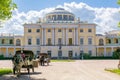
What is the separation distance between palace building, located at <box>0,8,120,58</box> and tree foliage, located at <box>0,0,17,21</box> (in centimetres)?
A: 6838

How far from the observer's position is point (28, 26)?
316 feet

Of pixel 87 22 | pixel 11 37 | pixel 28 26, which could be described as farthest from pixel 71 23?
pixel 11 37

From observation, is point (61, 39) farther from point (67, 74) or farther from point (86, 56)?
point (67, 74)

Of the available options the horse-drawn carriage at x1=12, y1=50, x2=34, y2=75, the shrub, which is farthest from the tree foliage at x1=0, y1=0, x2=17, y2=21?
the shrub

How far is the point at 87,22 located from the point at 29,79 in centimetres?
7828

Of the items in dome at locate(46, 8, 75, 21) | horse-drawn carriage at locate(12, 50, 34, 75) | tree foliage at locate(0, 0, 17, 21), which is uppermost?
dome at locate(46, 8, 75, 21)

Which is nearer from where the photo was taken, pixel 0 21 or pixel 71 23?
pixel 0 21

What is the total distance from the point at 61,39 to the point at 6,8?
7075 centimetres

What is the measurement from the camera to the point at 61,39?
94250 mm

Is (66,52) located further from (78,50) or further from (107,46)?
(107,46)

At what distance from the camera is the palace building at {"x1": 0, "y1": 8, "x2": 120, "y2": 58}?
9338cm

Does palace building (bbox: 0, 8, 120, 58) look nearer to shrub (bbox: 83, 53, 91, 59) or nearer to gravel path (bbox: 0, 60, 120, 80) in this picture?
shrub (bbox: 83, 53, 91, 59)

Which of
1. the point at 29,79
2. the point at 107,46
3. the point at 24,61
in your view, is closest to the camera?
the point at 29,79

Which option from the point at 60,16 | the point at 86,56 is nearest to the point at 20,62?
the point at 86,56
